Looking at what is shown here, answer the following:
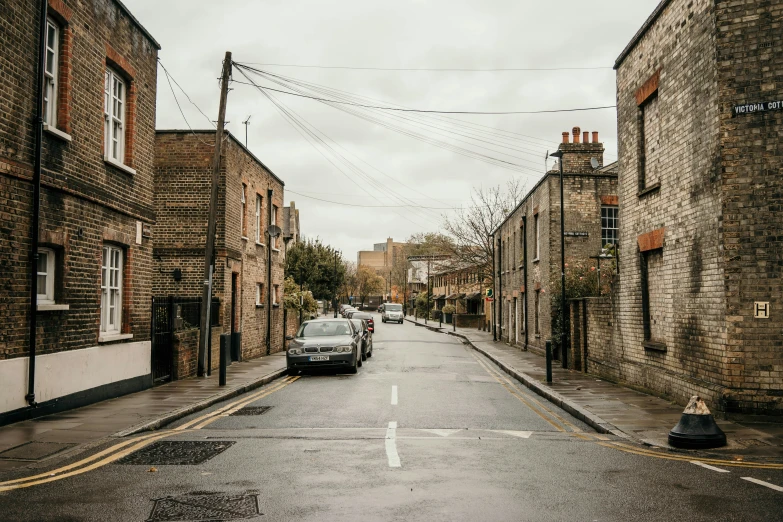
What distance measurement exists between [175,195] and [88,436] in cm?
1335

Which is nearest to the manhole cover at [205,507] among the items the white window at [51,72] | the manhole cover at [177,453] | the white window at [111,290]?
the manhole cover at [177,453]

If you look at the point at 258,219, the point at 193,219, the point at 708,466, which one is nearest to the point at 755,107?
the point at 708,466

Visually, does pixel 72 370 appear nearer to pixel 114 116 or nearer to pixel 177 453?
pixel 177 453

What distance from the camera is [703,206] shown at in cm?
1085

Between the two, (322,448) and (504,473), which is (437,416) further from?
(504,473)

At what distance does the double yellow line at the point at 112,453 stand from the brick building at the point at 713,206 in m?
7.94

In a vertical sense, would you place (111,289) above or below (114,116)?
below

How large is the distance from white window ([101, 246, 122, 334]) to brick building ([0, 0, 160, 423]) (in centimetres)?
2

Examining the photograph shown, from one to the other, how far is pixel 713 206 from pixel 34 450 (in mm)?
10059

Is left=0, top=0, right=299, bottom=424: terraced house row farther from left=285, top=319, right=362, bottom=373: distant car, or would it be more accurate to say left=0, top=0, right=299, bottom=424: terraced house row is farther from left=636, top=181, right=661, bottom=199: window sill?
left=636, top=181, right=661, bottom=199: window sill

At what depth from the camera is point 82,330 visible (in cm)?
1156

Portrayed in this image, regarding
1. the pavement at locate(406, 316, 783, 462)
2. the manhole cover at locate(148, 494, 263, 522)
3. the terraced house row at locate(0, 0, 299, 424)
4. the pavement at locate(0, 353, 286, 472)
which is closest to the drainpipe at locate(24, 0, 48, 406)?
the terraced house row at locate(0, 0, 299, 424)

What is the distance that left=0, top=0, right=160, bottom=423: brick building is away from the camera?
9.57 m

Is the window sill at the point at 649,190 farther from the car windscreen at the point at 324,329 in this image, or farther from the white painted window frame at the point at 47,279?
the white painted window frame at the point at 47,279
